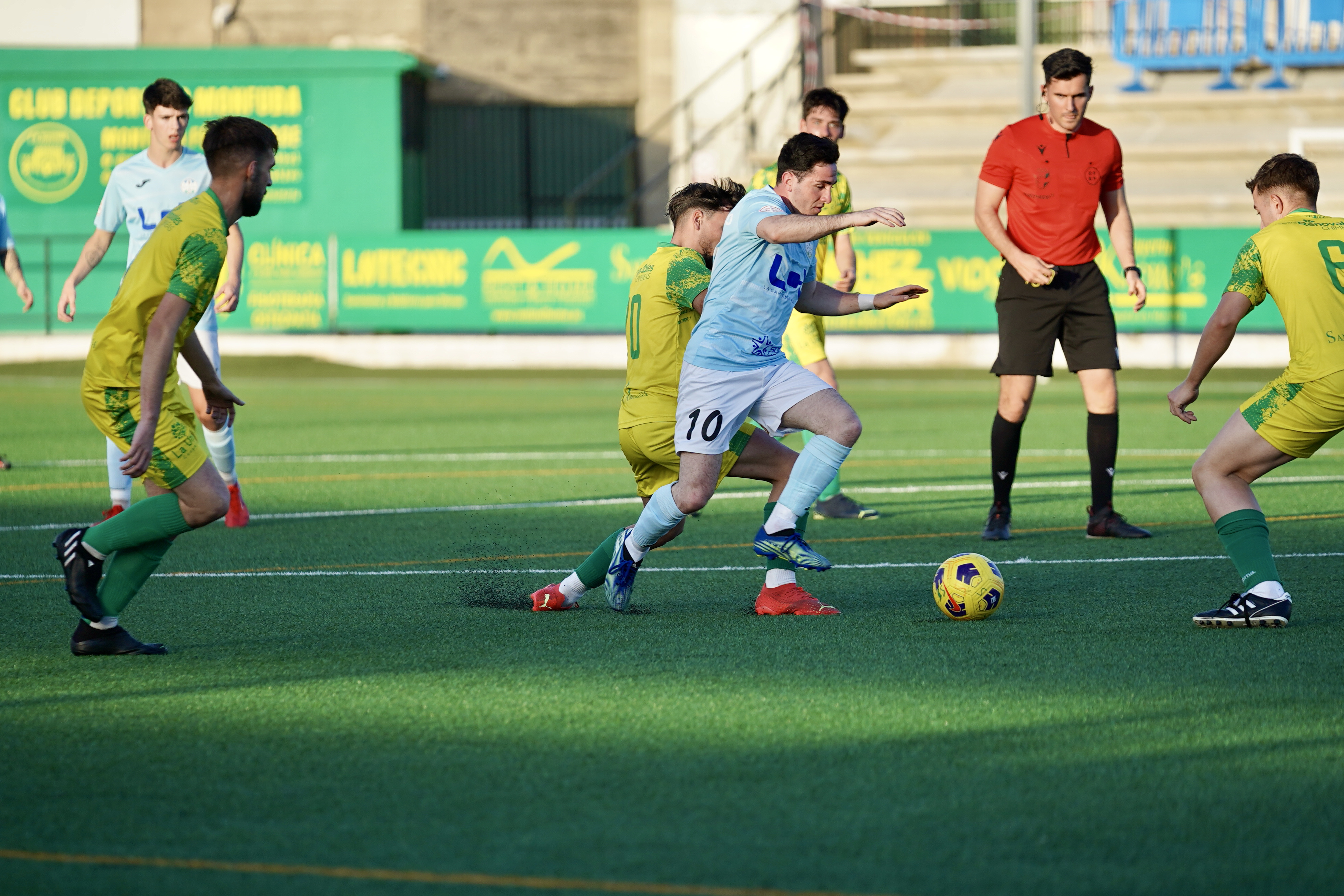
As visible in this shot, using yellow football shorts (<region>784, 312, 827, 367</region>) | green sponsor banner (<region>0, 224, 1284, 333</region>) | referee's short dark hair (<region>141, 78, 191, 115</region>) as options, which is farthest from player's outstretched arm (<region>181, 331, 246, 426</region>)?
green sponsor banner (<region>0, 224, 1284, 333</region>)

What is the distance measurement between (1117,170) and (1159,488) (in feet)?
8.08

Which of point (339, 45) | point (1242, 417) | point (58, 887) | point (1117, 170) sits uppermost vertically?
point (339, 45)

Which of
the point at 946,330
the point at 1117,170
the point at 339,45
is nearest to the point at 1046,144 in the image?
the point at 1117,170

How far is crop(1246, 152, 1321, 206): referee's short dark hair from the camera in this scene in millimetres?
6043

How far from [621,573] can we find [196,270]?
1996mm

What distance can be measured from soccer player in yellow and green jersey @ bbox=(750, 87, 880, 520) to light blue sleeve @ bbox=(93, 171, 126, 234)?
3.55m

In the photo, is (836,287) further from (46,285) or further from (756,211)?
(46,285)

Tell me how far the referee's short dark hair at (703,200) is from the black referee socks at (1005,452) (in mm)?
2635

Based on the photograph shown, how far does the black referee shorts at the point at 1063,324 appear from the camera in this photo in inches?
346

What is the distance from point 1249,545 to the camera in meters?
6.07

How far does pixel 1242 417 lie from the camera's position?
20.0 ft

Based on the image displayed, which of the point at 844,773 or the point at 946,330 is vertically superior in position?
the point at 946,330

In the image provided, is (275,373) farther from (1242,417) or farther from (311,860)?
(311,860)

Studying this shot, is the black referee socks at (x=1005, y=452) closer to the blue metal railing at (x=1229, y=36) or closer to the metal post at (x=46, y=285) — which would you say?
the metal post at (x=46, y=285)
